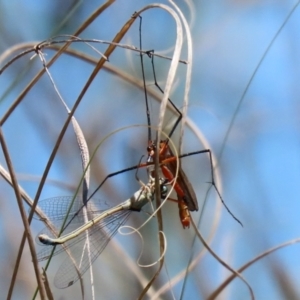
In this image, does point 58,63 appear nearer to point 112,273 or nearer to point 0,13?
point 0,13

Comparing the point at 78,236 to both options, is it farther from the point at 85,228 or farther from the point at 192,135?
the point at 192,135

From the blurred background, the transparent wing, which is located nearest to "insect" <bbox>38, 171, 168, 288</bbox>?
the transparent wing

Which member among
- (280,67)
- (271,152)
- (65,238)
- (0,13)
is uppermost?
(0,13)

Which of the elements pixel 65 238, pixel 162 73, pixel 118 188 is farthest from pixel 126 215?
pixel 162 73

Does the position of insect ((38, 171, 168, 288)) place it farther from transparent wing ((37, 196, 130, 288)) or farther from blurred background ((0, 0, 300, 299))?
blurred background ((0, 0, 300, 299))

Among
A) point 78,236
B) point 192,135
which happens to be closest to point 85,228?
point 78,236
